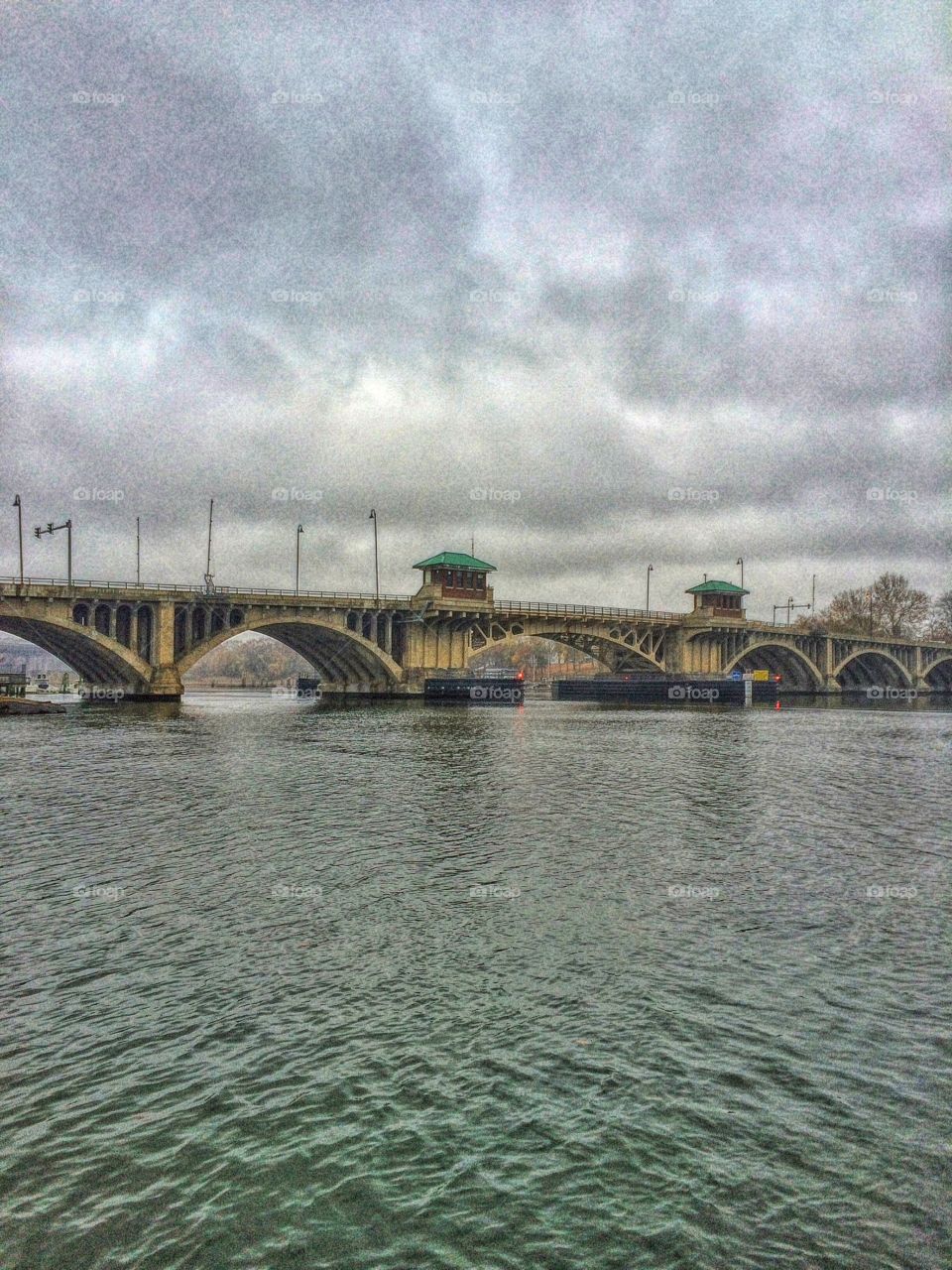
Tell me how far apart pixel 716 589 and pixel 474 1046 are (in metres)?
113

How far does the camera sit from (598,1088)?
729 centimetres

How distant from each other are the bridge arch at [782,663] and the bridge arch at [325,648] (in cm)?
5344

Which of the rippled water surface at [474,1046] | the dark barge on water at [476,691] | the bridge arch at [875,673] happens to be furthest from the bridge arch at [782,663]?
the rippled water surface at [474,1046]

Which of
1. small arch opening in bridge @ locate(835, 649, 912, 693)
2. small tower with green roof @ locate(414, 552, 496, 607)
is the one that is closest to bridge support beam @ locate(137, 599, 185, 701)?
small tower with green roof @ locate(414, 552, 496, 607)

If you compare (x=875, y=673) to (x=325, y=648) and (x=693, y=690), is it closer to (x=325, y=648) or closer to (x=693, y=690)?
(x=693, y=690)

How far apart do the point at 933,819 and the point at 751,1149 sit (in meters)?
17.4

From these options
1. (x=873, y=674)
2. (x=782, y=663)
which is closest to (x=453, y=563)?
(x=782, y=663)

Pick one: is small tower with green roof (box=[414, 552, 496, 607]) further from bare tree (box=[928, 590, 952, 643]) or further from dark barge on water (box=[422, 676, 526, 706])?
bare tree (box=[928, 590, 952, 643])

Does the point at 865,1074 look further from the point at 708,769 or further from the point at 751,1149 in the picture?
the point at 708,769

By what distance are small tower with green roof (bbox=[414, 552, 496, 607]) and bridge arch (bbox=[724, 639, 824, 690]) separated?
42.4 metres

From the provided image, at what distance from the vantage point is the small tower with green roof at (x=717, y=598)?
115m

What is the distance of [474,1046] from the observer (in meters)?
8.06

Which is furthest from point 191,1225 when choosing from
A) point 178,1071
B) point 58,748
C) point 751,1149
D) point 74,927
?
point 58,748

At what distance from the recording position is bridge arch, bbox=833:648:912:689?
5751 inches
